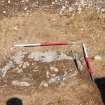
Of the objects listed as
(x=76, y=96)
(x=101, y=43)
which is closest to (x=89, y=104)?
(x=76, y=96)

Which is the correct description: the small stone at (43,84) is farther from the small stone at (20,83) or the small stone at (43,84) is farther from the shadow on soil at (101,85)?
the shadow on soil at (101,85)

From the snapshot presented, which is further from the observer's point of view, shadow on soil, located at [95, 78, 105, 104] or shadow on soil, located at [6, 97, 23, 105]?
shadow on soil, located at [95, 78, 105, 104]

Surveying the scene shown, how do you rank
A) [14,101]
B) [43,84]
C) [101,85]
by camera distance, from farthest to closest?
[43,84] < [101,85] < [14,101]

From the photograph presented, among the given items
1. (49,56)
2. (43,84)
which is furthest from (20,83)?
(49,56)

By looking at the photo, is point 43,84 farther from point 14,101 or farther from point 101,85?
point 101,85

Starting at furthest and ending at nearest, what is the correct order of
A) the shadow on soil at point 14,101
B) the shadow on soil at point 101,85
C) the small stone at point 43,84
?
the small stone at point 43,84 < the shadow on soil at point 101,85 < the shadow on soil at point 14,101

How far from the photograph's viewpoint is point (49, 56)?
1040cm

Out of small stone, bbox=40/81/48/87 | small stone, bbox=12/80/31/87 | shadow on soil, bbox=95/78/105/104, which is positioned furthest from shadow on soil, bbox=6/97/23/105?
shadow on soil, bbox=95/78/105/104

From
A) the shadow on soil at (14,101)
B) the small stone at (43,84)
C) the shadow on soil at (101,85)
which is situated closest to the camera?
the shadow on soil at (14,101)

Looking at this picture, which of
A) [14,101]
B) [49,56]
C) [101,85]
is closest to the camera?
[14,101]

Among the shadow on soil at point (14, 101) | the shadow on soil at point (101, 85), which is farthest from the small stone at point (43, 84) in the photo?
the shadow on soil at point (101, 85)

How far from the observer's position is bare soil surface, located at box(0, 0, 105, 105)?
9062 millimetres

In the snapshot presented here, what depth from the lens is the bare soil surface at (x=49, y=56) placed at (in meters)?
9.06

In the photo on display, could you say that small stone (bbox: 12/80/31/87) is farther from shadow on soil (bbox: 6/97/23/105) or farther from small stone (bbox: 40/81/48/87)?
shadow on soil (bbox: 6/97/23/105)
